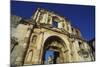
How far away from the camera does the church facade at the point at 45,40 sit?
7.48 feet

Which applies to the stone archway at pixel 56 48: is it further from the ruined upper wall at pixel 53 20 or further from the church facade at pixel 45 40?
the ruined upper wall at pixel 53 20

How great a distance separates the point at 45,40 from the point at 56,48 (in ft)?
0.53

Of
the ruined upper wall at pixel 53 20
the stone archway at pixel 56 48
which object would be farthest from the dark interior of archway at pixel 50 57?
the ruined upper wall at pixel 53 20

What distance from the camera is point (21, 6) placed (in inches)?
90.4

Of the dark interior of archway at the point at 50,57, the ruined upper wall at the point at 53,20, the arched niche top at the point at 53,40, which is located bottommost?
the dark interior of archway at the point at 50,57

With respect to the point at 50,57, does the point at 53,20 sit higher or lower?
higher

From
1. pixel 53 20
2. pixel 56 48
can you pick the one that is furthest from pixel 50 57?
pixel 53 20

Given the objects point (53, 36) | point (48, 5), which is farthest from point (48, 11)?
point (53, 36)

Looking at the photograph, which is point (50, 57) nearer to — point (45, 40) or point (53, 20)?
point (45, 40)

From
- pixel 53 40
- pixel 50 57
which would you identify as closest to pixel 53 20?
pixel 53 40

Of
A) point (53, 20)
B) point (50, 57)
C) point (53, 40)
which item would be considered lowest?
point (50, 57)

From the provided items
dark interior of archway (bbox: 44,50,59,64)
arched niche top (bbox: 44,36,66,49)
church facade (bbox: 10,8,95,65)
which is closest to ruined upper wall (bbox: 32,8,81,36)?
church facade (bbox: 10,8,95,65)

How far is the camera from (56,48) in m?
2.46

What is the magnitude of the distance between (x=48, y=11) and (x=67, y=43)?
43 cm
